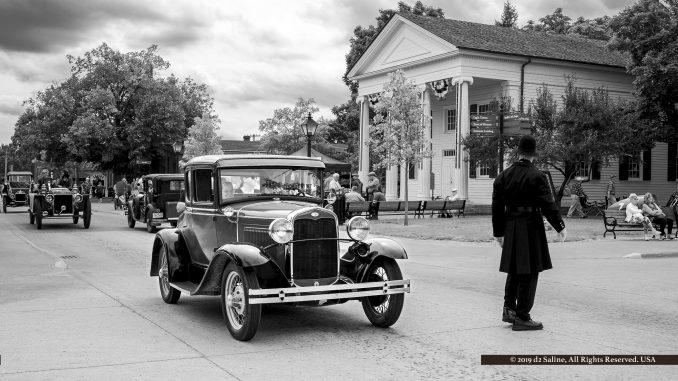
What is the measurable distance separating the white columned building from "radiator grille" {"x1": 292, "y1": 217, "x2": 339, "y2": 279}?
26462 mm

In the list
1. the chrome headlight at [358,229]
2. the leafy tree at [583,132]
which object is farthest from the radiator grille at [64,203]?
the chrome headlight at [358,229]

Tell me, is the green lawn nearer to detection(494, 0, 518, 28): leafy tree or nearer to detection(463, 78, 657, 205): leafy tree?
detection(463, 78, 657, 205): leafy tree

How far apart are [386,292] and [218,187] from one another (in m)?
2.41

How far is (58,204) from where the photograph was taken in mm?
23938

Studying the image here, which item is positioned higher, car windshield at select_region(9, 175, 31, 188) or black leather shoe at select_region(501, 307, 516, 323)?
car windshield at select_region(9, 175, 31, 188)

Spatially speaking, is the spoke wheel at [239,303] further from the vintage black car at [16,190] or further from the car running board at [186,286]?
the vintage black car at [16,190]

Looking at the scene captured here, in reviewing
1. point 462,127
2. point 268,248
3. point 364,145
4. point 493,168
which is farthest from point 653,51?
point 268,248

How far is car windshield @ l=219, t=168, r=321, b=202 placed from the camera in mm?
8336

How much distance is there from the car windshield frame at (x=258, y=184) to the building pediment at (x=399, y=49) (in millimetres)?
28970

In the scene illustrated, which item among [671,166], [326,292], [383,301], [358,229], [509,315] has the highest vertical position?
[671,166]

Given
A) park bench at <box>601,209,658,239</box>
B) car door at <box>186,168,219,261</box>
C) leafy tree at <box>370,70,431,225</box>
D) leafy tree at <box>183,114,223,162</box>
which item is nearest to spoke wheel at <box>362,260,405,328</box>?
car door at <box>186,168,219,261</box>

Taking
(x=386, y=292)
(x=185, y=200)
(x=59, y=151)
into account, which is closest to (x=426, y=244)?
(x=185, y=200)

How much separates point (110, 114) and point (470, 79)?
34926mm

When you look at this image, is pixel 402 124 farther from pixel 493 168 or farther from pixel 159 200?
pixel 159 200
